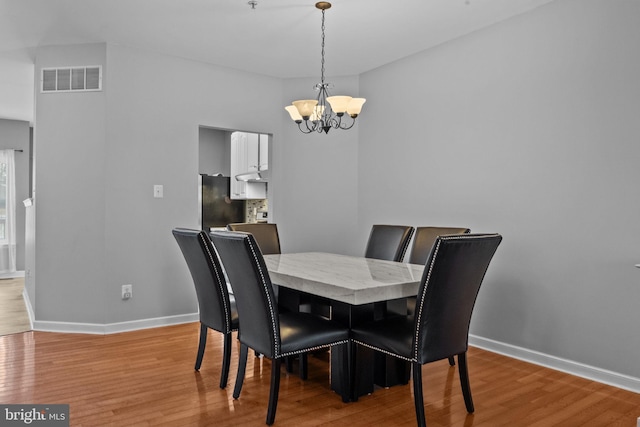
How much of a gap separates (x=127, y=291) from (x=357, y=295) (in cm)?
278

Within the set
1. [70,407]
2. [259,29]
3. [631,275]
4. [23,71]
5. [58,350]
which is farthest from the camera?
[23,71]

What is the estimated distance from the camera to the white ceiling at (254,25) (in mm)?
3326

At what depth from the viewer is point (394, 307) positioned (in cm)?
289

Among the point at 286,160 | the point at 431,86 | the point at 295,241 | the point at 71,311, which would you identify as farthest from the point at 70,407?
the point at 431,86

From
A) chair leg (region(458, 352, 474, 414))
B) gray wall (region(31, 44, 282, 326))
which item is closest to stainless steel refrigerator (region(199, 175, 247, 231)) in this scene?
gray wall (region(31, 44, 282, 326))

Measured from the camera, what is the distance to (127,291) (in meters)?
4.16

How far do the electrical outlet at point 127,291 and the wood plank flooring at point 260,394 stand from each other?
0.66 m

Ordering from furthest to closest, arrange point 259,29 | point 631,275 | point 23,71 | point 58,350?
point 23,71 → point 259,29 → point 58,350 → point 631,275

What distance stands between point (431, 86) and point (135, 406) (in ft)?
11.3

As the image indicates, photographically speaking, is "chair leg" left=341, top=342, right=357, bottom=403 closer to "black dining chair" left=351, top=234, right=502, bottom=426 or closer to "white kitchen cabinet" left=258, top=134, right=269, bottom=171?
"black dining chair" left=351, top=234, right=502, bottom=426

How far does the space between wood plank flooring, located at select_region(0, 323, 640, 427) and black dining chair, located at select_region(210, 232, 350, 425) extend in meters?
0.20

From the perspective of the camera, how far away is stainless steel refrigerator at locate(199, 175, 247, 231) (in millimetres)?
6328

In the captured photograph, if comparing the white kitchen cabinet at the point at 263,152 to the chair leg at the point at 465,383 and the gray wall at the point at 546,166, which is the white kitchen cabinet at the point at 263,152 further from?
the chair leg at the point at 465,383

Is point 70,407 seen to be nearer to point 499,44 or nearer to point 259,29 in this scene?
point 259,29
